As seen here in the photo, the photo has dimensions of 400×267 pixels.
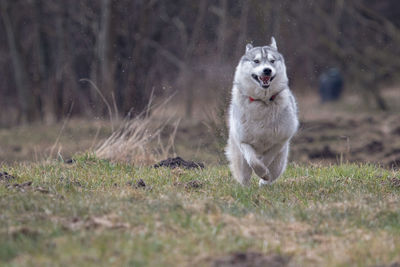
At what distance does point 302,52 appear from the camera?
25344 millimetres

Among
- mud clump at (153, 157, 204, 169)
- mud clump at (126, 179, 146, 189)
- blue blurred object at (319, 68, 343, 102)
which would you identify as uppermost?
mud clump at (126, 179, 146, 189)

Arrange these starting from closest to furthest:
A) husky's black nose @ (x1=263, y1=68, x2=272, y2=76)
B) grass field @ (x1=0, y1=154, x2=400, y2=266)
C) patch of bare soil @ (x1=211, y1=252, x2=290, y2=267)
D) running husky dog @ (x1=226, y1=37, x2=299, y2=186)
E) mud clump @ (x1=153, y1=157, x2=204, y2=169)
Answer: patch of bare soil @ (x1=211, y1=252, x2=290, y2=267)
grass field @ (x1=0, y1=154, x2=400, y2=266)
husky's black nose @ (x1=263, y1=68, x2=272, y2=76)
running husky dog @ (x1=226, y1=37, x2=299, y2=186)
mud clump @ (x1=153, y1=157, x2=204, y2=169)

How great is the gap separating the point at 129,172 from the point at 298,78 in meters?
16.7

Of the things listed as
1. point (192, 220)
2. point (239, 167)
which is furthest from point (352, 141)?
point (192, 220)

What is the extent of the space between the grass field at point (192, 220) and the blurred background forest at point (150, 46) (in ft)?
18.0

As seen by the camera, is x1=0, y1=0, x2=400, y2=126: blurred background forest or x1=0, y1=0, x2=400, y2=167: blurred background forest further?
x1=0, y1=0, x2=400, y2=126: blurred background forest

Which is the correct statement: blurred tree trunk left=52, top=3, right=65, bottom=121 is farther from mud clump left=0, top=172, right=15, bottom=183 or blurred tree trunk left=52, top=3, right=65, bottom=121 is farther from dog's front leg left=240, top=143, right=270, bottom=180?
dog's front leg left=240, top=143, right=270, bottom=180

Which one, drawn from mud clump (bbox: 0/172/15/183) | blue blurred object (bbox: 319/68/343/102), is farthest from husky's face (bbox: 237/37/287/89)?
blue blurred object (bbox: 319/68/343/102)

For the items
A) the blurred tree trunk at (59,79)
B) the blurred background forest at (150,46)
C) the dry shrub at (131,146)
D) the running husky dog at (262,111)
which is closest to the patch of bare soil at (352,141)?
the blurred background forest at (150,46)

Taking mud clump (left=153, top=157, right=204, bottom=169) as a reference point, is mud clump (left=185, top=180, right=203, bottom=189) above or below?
above

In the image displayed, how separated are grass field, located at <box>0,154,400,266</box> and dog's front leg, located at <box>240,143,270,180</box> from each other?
0.65 ft

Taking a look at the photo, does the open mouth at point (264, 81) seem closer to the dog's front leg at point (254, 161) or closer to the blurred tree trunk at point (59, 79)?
the dog's front leg at point (254, 161)

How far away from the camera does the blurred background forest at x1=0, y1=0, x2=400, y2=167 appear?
12320 millimetres

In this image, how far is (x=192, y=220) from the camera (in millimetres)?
5383
